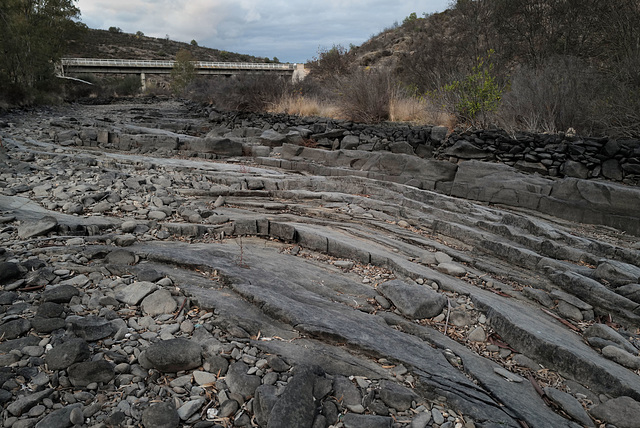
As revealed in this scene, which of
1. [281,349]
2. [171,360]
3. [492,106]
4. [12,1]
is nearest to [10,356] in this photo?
[171,360]

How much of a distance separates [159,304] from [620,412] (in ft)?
10.3

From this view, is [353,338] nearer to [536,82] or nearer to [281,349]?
[281,349]

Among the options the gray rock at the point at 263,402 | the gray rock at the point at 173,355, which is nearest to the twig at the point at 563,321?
the gray rock at the point at 263,402

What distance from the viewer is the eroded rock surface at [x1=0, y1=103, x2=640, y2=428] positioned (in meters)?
2.11

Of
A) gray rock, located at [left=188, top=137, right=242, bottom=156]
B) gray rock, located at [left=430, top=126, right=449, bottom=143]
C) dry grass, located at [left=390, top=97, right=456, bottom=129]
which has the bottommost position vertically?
gray rock, located at [left=188, top=137, right=242, bottom=156]

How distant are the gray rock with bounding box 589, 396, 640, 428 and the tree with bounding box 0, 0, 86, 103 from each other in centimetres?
2648

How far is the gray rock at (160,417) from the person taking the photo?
→ 73.5 inches

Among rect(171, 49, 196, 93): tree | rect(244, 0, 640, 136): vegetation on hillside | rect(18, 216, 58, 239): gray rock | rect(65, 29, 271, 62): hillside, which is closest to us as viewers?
rect(18, 216, 58, 239): gray rock

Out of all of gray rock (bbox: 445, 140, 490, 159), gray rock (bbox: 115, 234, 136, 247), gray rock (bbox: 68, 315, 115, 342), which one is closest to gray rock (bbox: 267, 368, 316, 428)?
gray rock (bbox: 68, 315, 115, 342)

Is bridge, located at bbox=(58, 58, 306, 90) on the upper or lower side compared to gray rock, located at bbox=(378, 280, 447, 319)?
upper

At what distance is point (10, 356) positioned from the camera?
2189mm

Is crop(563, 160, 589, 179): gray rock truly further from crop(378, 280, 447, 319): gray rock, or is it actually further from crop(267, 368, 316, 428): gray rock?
crop(267, 368, 316, 428): gray rock

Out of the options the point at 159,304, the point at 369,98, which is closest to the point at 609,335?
the point at 159,304

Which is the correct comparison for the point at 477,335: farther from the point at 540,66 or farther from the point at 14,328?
the point at 540,66
